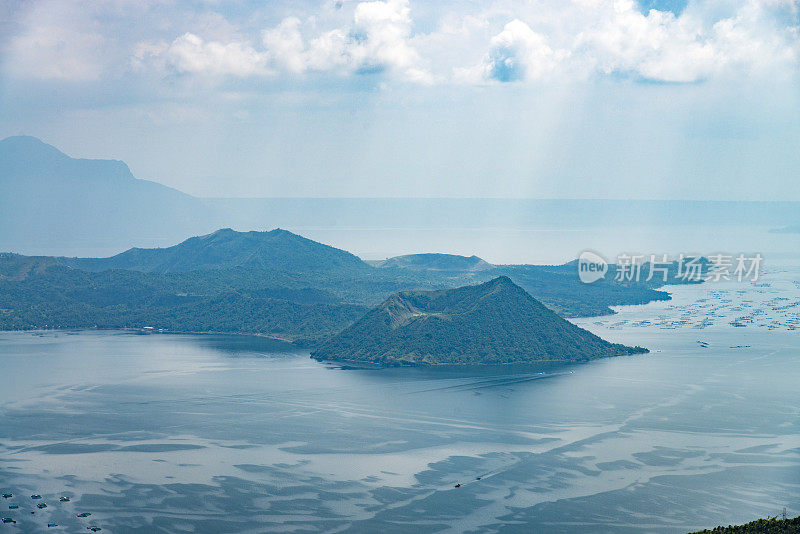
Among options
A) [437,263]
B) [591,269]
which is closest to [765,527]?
[591,269]

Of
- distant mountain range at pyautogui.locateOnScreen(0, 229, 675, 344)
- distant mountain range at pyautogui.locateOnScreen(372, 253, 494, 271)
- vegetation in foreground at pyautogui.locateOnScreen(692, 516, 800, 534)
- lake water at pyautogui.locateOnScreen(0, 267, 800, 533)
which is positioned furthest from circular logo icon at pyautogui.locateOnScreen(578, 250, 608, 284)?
vegetation in foreground at pyautogui.locateOnScreen(692, 516, 800, 534)

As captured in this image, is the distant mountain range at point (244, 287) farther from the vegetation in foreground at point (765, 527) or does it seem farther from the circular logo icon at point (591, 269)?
the vegetation in foreground at point (765, 527)

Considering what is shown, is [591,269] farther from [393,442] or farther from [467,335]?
[393,442]

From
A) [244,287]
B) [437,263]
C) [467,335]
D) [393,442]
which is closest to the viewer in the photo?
[393,442]

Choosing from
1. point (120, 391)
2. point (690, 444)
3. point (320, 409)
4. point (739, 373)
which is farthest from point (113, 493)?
point (739, 373)

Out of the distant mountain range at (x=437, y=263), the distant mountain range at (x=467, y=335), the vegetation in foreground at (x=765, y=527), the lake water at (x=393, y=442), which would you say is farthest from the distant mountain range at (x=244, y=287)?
the vegetation in foreground at (x=765, y=527)

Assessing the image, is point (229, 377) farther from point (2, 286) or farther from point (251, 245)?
point (251, 245)
